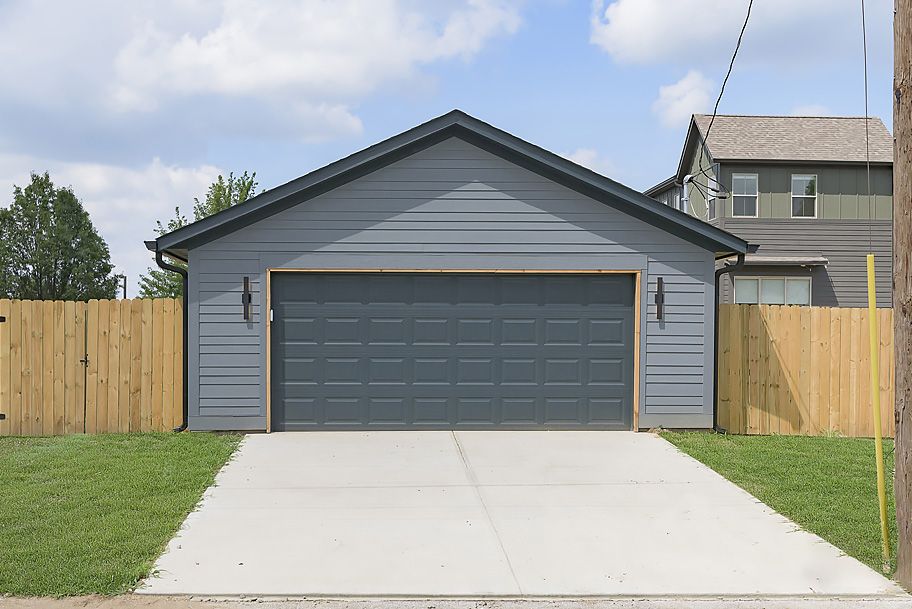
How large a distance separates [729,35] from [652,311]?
15.2 ft

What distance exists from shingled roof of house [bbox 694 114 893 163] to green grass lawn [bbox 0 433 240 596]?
16594 millimetres

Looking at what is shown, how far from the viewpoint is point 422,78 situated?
17.4 meters

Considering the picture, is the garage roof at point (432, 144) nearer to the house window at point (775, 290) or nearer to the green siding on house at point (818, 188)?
the house window at point (775, 290)

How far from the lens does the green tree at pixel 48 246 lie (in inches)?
1136

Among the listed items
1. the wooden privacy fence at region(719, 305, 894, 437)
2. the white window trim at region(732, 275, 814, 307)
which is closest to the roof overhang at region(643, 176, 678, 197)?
the white window trim at region(732, 275, 814, 307)

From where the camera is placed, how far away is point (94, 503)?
8.02 m

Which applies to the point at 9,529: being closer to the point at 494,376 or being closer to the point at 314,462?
the point at 314,462

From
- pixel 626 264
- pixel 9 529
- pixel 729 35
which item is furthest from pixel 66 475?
pixel 729 35

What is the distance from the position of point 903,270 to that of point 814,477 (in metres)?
3.99

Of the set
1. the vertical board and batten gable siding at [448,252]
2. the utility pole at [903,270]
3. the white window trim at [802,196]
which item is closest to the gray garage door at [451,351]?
the vertical board and batten gable siding at [448,252]

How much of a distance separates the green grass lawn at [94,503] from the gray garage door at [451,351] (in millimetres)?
1578

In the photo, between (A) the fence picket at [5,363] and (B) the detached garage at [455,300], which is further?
(A) the fence picket at [5,363]

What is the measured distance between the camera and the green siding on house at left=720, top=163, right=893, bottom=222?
23484mm

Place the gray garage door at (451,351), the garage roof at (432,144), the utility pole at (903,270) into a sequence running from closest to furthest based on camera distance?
the utility pole at (903,270)
the garage roof at (432,144)
the gray garage door at (451,351)
